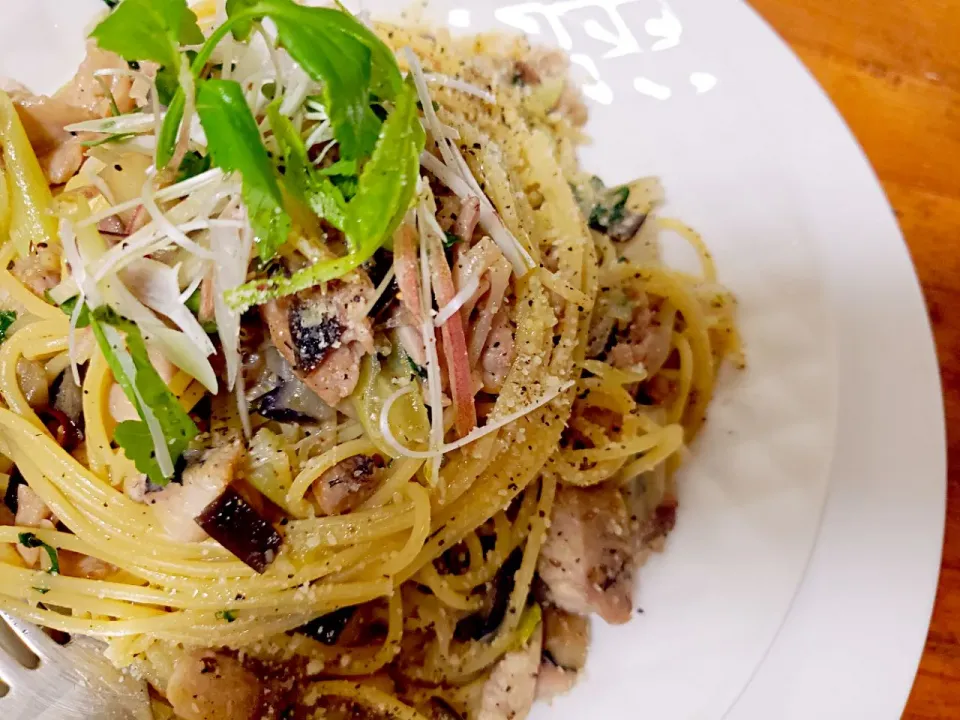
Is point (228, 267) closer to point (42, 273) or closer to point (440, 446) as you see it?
point (440, 446)

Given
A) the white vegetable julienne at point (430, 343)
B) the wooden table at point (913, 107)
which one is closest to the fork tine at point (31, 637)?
the white vegetable julienne at point (430, 343)

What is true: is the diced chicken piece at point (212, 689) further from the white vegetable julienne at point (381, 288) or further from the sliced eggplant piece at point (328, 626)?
the white vegetable julienne at point (381, 288)

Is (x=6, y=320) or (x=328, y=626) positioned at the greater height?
(x=6, y=320)

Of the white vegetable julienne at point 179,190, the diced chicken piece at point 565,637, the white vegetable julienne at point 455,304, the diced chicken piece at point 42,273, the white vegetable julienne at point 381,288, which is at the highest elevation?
the white vegetable julienne at point 179,190

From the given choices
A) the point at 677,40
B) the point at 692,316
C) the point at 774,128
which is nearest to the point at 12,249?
the point at 692,316

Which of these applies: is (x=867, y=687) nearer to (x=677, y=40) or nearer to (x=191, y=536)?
(x=191, y=536)

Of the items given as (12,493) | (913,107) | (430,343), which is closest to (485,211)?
(430,343)
